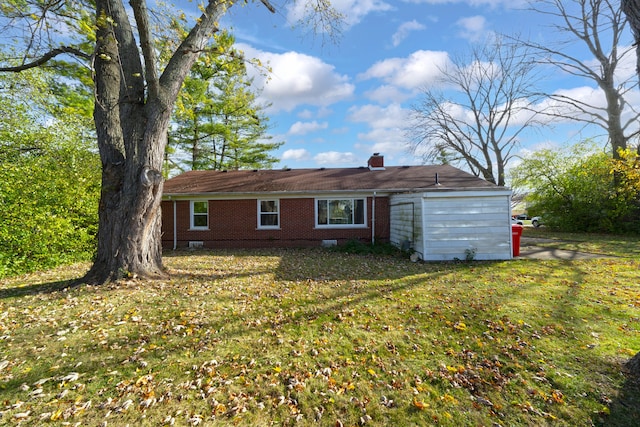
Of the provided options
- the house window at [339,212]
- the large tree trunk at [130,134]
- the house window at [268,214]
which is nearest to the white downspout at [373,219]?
the house window at [339,212]

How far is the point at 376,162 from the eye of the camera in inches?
680

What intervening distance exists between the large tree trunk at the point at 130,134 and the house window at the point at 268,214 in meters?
6.95

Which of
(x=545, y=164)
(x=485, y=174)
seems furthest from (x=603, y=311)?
(x=485, y=174)

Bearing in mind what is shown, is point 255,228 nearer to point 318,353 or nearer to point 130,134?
point 130,134

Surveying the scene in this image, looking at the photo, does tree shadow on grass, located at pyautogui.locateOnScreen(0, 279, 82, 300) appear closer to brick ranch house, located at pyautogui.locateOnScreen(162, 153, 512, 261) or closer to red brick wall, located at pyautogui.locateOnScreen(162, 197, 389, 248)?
brick ranch house, located at pyautogui.locateOnScreen(162, 153, 512, 261)

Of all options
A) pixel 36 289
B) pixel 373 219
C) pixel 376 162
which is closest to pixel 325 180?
pixel 373 219

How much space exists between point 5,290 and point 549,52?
1167 inches

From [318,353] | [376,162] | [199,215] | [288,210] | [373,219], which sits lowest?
[318,353]

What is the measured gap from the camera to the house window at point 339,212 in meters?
14.0

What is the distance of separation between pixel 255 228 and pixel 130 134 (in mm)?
7911

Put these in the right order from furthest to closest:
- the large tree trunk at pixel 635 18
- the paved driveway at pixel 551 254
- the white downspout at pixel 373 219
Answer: the white downspout at pixel 373 219 < the paved driveway at pixel 551 254 < the large tree trunk at pixel 635 18

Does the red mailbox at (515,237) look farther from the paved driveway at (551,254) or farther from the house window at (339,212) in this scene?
the house window at (339,212)

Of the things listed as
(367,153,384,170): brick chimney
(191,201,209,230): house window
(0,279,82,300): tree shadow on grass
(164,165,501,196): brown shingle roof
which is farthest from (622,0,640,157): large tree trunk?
(191,201,209,230): house window

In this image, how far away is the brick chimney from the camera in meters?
17.2
